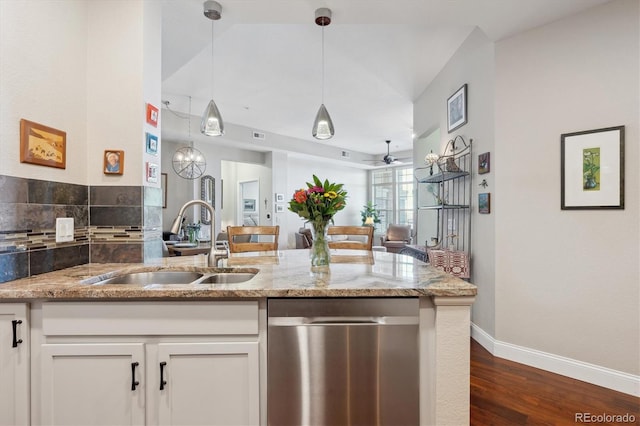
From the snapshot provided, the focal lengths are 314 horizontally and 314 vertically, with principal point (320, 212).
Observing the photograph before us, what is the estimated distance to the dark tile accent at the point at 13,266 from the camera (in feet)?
4.64

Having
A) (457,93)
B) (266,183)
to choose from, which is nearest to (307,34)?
(457,93)

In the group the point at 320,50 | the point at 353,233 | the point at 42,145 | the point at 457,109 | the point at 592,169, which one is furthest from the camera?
the point at 320,50

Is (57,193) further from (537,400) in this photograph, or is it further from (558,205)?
(558,205)

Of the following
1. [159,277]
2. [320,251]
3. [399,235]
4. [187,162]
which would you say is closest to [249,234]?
[159,277]

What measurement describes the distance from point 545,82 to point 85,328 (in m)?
3.33

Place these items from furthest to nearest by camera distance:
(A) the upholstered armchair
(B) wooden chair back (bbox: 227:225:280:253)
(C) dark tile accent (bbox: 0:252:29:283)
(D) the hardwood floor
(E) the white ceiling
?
(A) the upholstered armchair < (B) wooden chair back (bbox: 227:225:280:253) < (E) the white ceiling < (D) the hardwood floor < (C) dark tile accent (bbox: 0:252:29:283)

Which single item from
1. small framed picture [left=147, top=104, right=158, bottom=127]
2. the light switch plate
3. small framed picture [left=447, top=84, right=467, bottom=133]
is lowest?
the light switch plate

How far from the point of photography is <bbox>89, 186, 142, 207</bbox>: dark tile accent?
1.91 meters

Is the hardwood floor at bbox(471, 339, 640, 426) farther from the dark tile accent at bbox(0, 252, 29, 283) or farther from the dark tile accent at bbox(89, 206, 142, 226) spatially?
the dark tile accent at bbox(0, 252, 29, 283)

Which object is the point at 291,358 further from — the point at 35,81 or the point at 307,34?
the point at 307,34

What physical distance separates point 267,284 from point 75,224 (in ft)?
4.22

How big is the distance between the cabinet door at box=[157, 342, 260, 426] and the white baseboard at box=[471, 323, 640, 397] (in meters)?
2.28

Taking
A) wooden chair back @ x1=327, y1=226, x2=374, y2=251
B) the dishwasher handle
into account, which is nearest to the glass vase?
the dishwasher handle

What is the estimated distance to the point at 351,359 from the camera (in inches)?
49.7
